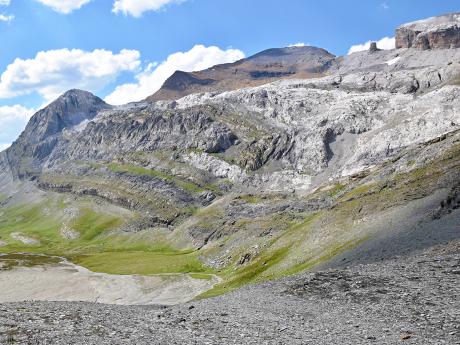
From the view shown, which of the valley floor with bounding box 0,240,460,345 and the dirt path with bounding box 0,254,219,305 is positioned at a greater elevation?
the valley floor with bounding box 0,240,460,345

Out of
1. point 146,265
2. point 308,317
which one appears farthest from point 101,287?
point 308,317

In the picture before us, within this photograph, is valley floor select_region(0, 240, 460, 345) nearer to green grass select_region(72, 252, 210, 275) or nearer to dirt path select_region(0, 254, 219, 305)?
dirt path select_region(0, 254, 219, 305)

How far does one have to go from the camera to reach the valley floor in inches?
1288

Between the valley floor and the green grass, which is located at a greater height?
the valley floor

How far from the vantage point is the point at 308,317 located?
4009cm

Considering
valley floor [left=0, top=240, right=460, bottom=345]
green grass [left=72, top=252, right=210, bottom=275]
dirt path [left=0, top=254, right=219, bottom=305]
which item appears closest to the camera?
valley floor [left=0, top=240, right=460, bottom=345]

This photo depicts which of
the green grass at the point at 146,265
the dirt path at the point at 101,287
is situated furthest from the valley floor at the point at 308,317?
the green grass at the point at 146,265

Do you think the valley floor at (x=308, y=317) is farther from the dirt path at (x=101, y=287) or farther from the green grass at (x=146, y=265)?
the green grass at (x=146, y=265)

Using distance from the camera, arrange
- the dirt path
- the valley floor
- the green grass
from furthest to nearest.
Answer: the green grass < the dirt path < the valley floor

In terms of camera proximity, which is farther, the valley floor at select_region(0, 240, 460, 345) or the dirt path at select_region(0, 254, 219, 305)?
the dirt path at select_region(0, 254, 219, 305)

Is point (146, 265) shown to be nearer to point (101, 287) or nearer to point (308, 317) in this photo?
point (101, 287)

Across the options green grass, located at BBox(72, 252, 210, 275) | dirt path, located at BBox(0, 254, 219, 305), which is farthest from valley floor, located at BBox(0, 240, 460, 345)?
green grass, located at BBox(72, 252, 210, 275)

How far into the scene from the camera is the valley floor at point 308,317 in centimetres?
3272

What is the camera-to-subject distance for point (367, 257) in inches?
2662
